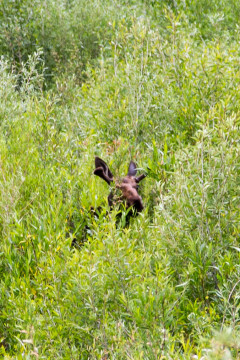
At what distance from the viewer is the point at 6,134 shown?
18.7 ft

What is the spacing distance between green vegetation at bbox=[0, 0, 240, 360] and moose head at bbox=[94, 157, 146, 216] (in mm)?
98

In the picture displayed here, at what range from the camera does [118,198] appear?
418 cm

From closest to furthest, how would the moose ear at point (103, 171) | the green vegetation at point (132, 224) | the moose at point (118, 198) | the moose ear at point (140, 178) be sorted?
1. the green vegetation at point (132, 224)
2. the moose at point (118, 198)
3. the moose ear at point (103, 171)
4. the moose ear at point (140, 178)

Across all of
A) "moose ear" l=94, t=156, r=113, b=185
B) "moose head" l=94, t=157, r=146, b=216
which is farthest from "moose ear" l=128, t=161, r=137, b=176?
"moose ear" l=94, t=156, r=113, b=185

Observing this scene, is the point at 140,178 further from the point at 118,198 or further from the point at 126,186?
the point at 118,198

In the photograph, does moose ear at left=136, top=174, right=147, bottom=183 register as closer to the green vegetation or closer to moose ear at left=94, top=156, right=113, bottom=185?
the green vegetation

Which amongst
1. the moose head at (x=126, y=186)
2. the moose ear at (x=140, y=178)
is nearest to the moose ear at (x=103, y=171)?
the moose head at (x=126, y=186)

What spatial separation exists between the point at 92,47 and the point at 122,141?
210 inches

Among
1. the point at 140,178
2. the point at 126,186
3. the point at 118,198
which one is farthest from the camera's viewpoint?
the point at 140,178

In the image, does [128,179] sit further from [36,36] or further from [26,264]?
[36,36]

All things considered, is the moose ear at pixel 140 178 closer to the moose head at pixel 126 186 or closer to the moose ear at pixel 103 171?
the moose head at pixel 126 186

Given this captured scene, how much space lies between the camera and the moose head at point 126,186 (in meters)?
4.29

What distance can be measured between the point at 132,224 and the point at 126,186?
1.22 ft

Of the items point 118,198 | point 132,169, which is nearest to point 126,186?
point 118,198
